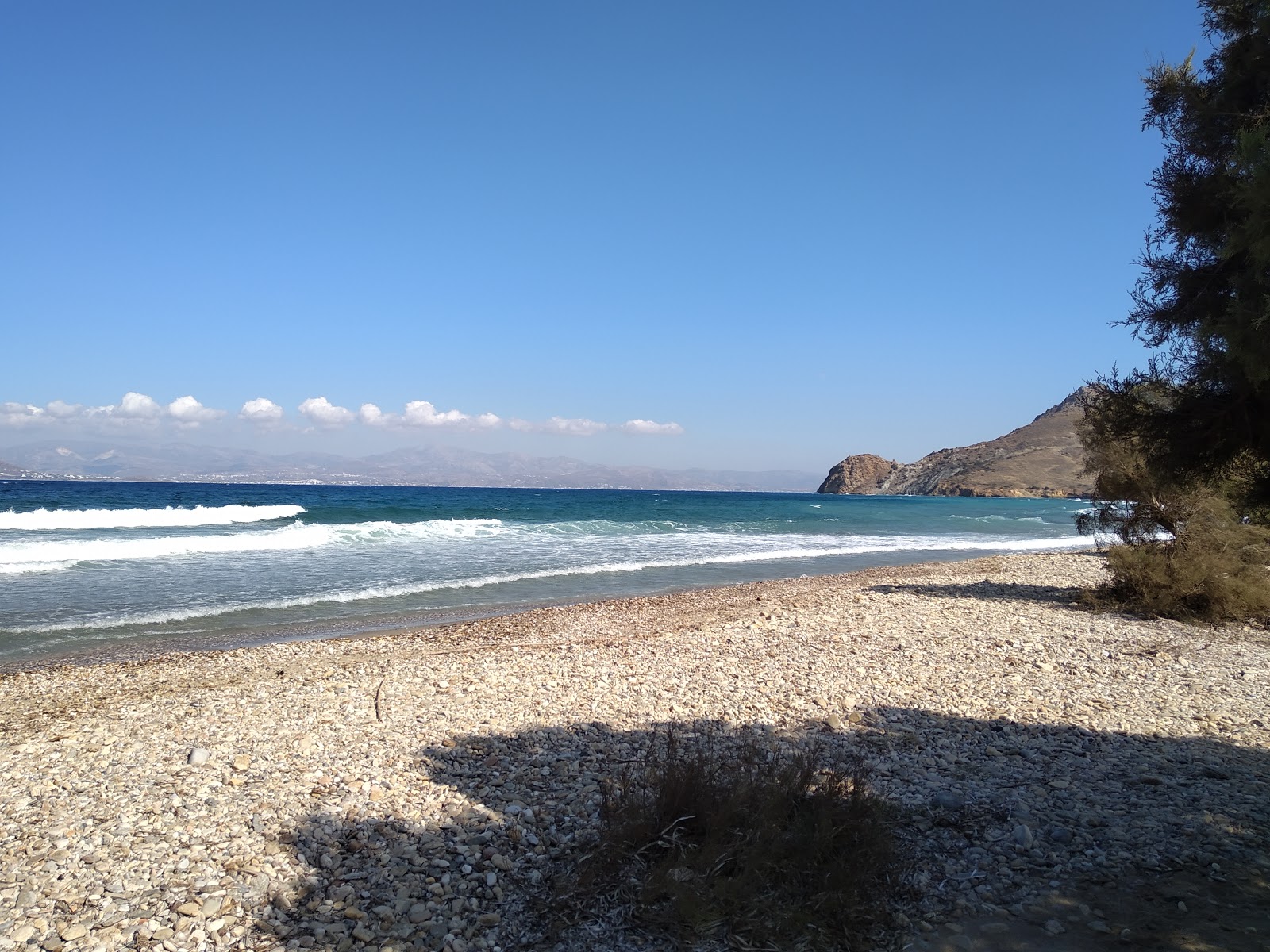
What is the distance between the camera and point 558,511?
5641 centimetres

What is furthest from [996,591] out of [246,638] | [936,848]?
[246,638]

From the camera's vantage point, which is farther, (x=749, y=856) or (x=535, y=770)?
(x=535, y=770)

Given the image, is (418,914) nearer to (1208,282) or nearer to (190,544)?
(1208,282)

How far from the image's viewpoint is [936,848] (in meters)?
4.27

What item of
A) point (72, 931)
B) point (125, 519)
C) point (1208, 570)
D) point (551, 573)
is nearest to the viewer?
point (72, 931)

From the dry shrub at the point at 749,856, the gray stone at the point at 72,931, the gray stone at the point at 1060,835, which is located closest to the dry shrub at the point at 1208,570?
the gray stone at the point at 1060,835

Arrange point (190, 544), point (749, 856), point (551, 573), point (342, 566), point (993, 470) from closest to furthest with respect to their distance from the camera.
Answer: point (749, 856), point (551, 573), point (342, 566), point (190, 544), point (993, 470)

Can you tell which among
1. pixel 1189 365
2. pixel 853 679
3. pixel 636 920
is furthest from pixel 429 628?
pixel 1189 365

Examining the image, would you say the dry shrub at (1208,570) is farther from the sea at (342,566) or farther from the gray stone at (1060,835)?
the sea at (342,566)

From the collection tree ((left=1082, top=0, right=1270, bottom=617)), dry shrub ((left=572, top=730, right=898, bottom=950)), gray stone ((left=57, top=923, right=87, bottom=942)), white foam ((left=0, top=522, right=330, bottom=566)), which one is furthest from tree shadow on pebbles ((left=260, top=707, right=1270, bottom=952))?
white foam ((left=0, top=522, right=330, bottom=566))

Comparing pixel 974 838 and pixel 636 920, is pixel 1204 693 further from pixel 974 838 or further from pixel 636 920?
pixel 636 920

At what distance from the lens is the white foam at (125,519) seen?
3312cm

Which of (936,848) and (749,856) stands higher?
(749,856)

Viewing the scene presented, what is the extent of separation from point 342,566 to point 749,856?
61.7 ft
